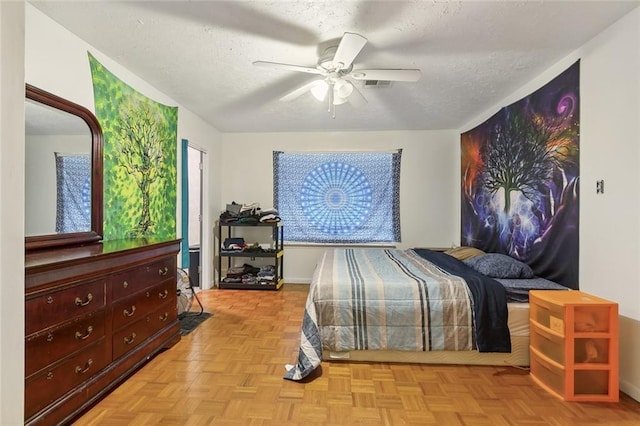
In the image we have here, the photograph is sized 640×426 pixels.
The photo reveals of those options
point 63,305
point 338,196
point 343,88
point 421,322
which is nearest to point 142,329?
point 63,305

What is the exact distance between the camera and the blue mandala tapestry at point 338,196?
14.9ft

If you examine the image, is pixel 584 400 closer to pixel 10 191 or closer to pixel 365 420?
pixel 365 420

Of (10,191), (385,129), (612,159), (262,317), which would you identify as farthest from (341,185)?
(10,191)

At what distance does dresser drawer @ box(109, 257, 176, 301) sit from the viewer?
189 cm

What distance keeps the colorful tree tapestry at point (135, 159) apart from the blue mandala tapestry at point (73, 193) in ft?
0.57

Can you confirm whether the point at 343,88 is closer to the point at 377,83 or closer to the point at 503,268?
the point at 377,83

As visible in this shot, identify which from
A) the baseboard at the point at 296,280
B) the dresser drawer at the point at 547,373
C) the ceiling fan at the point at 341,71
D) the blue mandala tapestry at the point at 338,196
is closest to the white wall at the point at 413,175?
the baseboard at the point at 296,280

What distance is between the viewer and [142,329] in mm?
2141

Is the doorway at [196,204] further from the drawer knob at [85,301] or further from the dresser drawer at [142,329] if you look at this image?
the drawer knob at [85,301]

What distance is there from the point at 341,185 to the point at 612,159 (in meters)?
3.05

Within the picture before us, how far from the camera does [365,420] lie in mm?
1610

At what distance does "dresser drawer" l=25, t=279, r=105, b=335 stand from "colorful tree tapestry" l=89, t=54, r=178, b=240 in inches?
32.4

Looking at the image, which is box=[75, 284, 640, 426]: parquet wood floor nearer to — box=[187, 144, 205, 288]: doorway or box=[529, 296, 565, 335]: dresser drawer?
box=[529, 296, 565, 335]: dresser drawer

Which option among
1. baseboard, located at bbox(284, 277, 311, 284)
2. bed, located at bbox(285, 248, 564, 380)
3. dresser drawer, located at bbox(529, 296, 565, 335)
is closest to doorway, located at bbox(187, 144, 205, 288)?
baseboard, located at bbox(284, 277, 311, 284)
